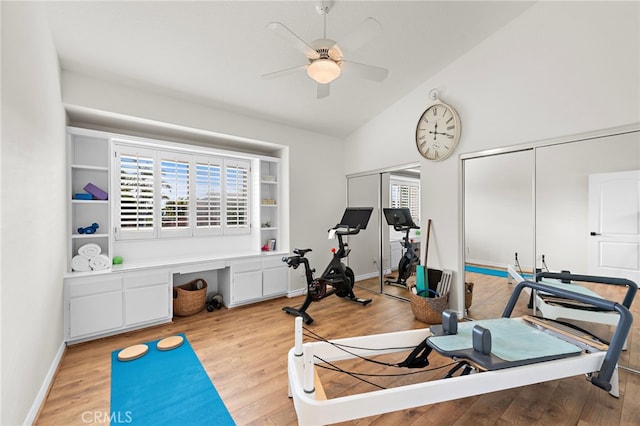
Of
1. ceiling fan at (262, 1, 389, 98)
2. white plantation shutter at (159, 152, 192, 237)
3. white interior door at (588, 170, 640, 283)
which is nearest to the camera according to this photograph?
ceiling fan at (262, 1, 389, 98)

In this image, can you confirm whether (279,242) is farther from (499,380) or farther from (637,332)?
(637,332)

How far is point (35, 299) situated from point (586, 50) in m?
5.08

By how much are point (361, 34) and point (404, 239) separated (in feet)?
10.0

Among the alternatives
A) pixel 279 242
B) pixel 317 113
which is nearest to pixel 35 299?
pixel 279 242

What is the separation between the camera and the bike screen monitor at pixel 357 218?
13.3 ft

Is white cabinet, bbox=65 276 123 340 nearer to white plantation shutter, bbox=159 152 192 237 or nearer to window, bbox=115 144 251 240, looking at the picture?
window, bbox=115 144 251 240

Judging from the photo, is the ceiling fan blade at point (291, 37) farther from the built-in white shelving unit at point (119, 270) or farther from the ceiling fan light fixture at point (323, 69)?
the built-in white shelving unit at point (119, 270)

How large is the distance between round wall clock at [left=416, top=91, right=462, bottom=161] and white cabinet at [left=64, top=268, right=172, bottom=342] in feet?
12.6

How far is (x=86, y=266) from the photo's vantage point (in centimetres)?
304

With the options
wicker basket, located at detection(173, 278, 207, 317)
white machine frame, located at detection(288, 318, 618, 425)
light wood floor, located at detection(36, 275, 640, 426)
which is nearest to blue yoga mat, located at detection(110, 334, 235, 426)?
light wood floor, located at detection(36, 275, 640, 426)

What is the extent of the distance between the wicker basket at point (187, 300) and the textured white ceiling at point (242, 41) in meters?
2.56

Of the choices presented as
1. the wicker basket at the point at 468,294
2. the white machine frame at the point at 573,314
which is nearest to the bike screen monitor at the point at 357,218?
the wicker basket at the point at 468,294

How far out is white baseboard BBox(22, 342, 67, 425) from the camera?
1.79 m

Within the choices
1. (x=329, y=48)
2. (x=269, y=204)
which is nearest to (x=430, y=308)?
(x=269, y=204)
